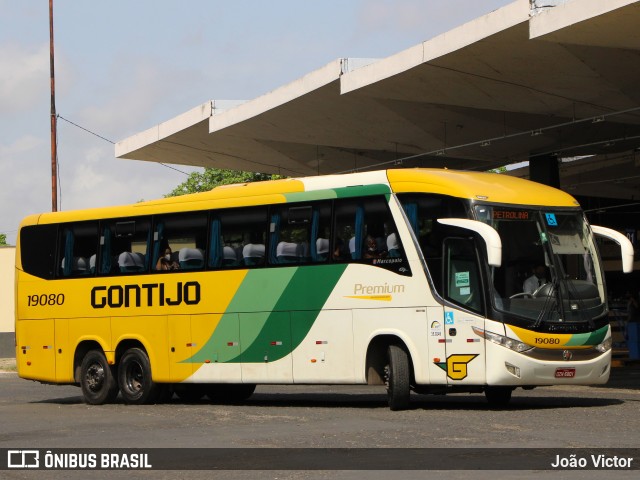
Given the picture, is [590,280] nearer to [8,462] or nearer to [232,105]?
[8,462]

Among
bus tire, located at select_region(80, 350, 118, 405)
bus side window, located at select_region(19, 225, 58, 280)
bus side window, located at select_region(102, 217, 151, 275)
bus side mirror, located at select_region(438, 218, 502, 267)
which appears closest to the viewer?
bus side mirror, located at select_region(438, 218, 502, 267)

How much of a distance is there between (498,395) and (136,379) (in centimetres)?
634

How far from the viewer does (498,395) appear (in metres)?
19.0

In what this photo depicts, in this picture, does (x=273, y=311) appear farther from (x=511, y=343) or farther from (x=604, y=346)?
(x=604, y=346)

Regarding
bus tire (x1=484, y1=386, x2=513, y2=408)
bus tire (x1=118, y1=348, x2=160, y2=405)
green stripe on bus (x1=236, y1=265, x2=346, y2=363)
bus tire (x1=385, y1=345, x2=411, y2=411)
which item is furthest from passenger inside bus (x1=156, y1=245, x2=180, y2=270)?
bus tire (x1=484, y1=386, x2=513, y2=408)

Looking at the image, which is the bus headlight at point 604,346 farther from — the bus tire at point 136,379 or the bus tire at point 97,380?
the bus tire at point 97,380

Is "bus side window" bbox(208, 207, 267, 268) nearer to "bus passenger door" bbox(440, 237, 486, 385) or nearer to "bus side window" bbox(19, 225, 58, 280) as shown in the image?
"bus passenger door" bbox(440, 237, 486, 385)

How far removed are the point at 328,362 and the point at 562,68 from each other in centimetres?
988

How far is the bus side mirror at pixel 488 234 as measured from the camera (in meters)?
16.6

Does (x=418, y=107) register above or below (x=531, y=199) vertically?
above

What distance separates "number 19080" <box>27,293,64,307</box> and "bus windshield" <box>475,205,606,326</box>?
851 centimetres

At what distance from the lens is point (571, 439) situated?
13.4 metres

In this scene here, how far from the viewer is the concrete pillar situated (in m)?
35.5
